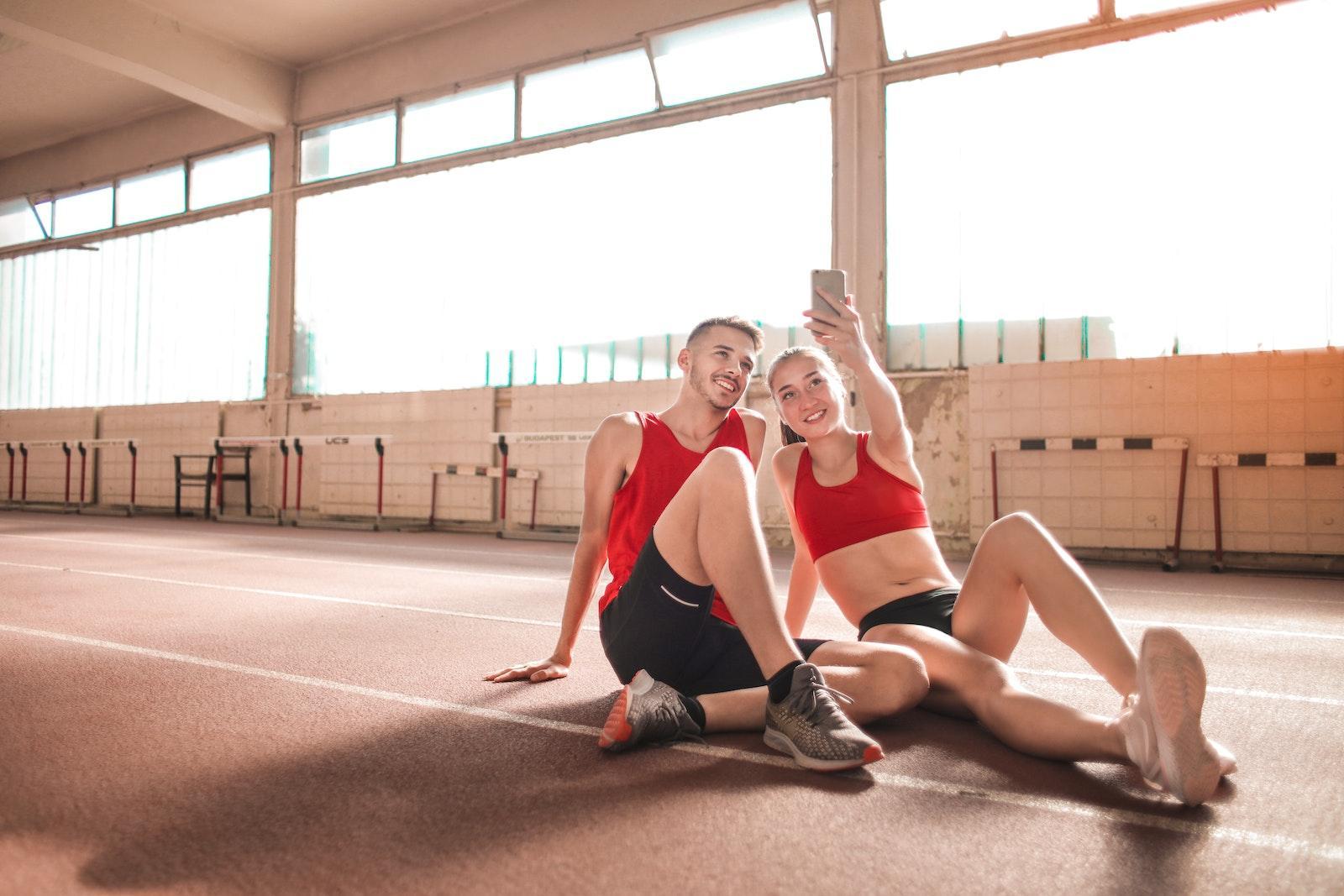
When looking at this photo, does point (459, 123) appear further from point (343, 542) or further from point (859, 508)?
point (859, 508)

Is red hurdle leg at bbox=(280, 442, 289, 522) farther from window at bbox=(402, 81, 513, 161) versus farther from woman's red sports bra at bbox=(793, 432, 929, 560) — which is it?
woman's red sports bra at bbox=(793, 432, 929, 560)

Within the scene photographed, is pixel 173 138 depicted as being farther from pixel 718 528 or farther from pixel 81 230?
pixel 718 528

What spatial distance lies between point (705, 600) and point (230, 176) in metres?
12.1

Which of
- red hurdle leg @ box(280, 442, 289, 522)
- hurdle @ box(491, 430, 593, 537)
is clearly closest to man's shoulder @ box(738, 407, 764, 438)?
hurdle @ box(491, 430, 593, 537)

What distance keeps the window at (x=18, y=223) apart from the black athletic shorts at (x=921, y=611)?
52.0ft

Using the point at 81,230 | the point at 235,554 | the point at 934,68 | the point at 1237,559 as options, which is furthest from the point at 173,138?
the point at 1237,559

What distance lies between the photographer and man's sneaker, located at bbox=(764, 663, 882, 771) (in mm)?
1644

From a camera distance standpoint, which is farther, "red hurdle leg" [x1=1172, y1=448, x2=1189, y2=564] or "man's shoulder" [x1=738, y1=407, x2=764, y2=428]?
"red hurdle leg" [x1=1172, y1=448, x2=1189, y2=564]

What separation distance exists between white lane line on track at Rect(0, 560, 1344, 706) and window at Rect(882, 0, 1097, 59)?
6.06 m

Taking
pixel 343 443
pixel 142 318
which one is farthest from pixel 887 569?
pixel 142 318

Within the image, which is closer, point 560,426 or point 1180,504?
point 1180,504

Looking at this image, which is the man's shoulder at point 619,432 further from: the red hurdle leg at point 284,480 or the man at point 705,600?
the red hurdle leg at point 284,480

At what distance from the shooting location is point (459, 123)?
974cm

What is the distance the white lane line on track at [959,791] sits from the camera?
1370 millimetres
